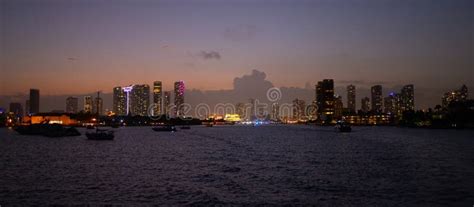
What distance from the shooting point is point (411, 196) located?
103 ft

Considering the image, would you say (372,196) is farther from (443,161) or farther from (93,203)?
(443,161)

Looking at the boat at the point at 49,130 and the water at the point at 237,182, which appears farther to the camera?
the boat at the point at 49,130

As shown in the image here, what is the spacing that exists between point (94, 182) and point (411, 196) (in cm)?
2443

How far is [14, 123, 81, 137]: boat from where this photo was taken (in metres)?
130

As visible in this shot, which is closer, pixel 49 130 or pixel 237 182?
pixel 237 182

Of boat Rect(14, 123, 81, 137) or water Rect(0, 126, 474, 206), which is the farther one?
boat Rect(14, 123, 81, 137)

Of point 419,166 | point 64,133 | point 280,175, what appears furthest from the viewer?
point 64,133

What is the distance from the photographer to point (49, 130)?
133 meters

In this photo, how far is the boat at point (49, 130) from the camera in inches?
5118

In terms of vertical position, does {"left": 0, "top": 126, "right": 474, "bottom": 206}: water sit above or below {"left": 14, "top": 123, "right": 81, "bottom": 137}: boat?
below

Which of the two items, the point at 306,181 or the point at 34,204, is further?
the point at 306,181

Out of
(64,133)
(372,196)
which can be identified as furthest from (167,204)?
(64,133)

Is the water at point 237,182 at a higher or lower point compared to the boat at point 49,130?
lower

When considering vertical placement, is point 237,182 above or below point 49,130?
below
